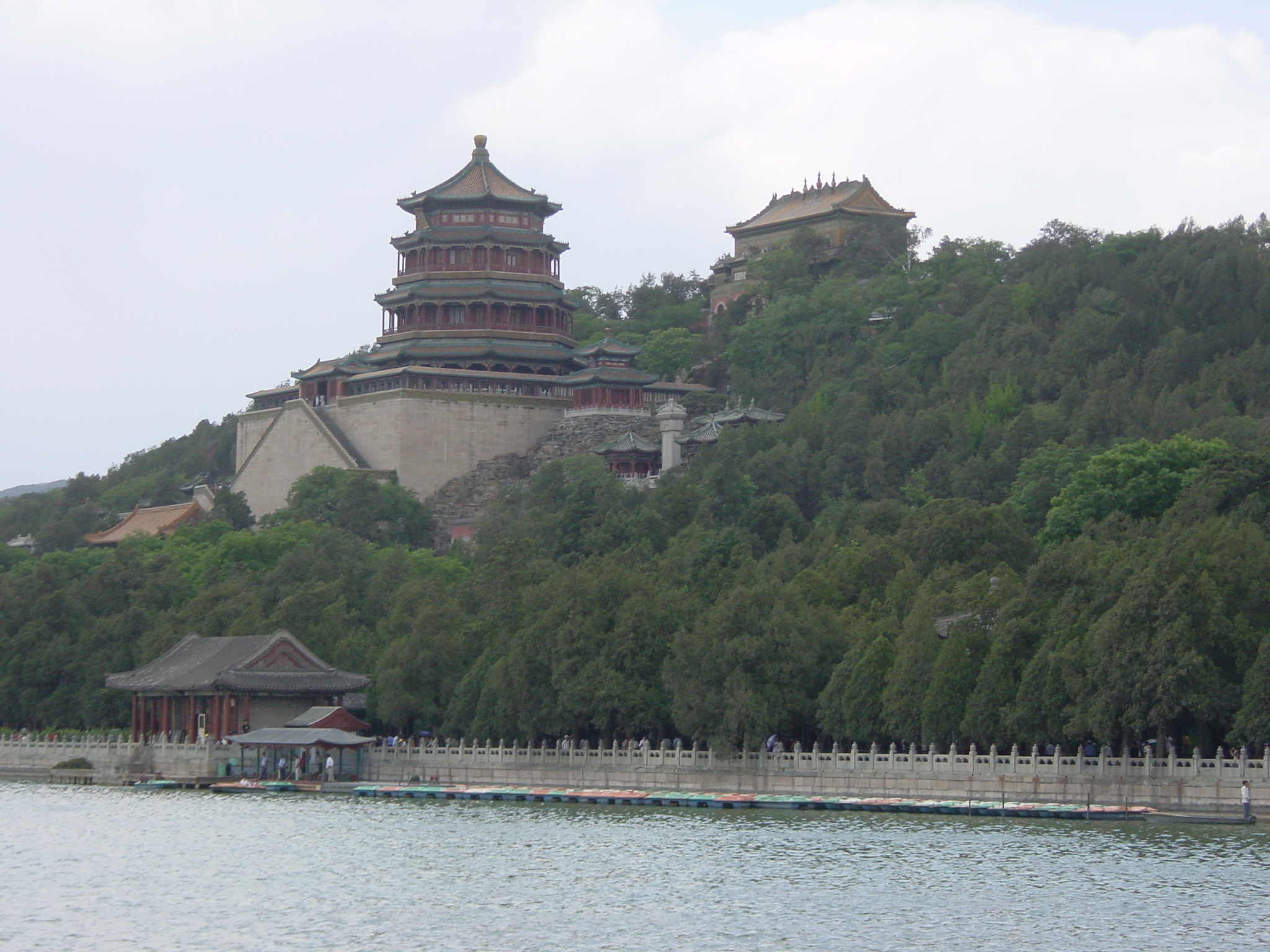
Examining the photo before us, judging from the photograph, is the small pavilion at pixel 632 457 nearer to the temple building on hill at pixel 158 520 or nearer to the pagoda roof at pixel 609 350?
the pagoda roof at pixel 609 350

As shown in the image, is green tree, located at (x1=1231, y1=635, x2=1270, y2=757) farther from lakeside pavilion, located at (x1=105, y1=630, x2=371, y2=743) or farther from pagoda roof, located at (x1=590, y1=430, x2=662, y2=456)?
pagoda roof, located at (x1=590, y1=430, x2=662, y2=456)

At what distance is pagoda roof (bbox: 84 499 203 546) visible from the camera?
314 ft

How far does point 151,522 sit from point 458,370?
14.9 m

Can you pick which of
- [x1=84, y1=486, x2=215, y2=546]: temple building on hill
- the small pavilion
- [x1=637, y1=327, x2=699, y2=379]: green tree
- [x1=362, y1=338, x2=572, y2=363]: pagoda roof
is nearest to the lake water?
the small pavilion

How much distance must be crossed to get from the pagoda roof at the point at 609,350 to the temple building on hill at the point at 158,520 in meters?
17.0

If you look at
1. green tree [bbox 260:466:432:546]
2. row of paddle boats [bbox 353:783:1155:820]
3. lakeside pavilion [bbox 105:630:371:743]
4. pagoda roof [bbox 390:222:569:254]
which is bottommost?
row of paddle boats [bbox 353:783:1155:820]

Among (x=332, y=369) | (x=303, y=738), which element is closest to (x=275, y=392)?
(x=332, y=369)

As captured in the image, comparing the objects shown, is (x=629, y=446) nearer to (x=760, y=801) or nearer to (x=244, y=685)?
(x=244, y=685)

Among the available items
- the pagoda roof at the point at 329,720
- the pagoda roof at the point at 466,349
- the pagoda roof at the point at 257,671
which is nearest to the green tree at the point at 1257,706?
the pagoda roof at the point at 329,720

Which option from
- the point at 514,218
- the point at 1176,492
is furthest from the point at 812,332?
the point at 1176,492

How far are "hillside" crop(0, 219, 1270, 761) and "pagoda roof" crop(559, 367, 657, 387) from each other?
14.3 ft

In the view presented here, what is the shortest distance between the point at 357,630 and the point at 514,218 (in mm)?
35293

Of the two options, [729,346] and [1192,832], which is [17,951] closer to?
[1192,832]

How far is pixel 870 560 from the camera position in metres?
58.2
